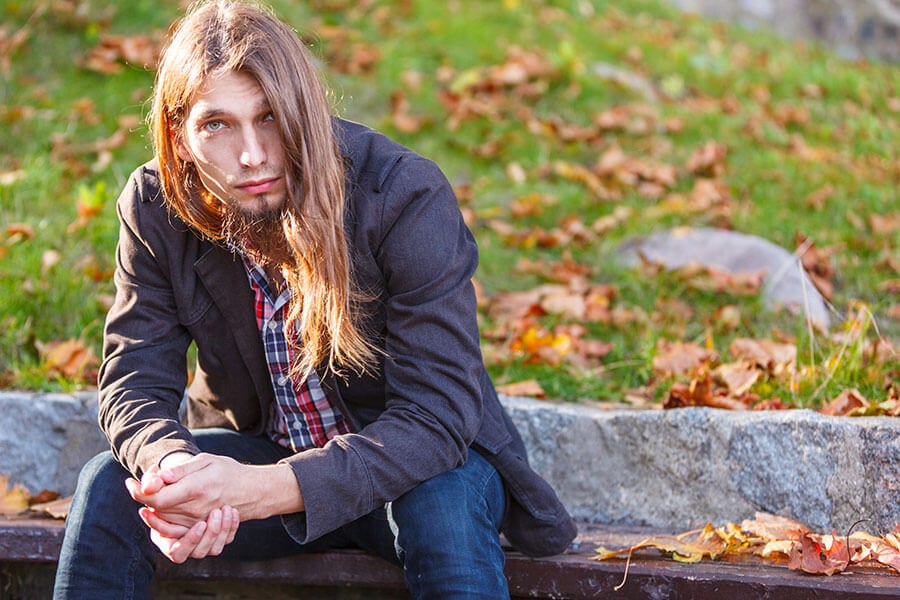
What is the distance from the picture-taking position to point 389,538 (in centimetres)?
227

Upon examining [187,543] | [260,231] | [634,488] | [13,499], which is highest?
[260,231]

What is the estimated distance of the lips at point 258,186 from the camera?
6.94 ft

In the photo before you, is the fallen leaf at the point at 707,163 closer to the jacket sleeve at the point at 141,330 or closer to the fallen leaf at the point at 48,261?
the fallen leaf at the point at 48,261

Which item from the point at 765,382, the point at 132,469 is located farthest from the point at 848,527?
the point at 132,469

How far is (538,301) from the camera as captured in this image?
3926mm

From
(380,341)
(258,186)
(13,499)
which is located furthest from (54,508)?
(258,186)

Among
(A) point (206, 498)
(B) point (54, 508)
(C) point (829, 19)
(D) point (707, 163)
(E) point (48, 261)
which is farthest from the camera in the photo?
(C) point (829, 19)

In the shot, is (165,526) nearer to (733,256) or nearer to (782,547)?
(782,547)

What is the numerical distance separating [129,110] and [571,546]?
364cm

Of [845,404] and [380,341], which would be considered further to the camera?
[845,404]

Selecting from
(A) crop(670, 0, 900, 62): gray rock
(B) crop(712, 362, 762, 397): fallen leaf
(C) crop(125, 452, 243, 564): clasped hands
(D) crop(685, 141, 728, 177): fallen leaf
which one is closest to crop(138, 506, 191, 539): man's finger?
(C) crop(125, 452, 243, 564): clasped hands

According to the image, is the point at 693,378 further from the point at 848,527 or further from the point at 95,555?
the point at 95,555

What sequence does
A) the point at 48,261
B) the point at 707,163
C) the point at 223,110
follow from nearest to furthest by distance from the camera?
the point at 223,110 < the point at 48,261 < the point at 707,163

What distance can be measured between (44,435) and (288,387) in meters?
1.07
